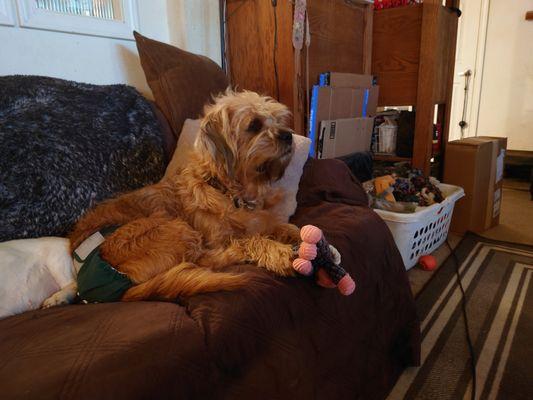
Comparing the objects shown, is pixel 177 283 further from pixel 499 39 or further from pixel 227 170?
pixel 499 39

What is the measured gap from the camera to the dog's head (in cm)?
129

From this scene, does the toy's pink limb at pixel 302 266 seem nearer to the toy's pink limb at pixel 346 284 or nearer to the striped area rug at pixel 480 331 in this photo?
the toy's pink limb at pixel 346 284

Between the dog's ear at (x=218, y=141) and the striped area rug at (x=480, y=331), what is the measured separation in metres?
1.02

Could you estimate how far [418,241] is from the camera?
220cm

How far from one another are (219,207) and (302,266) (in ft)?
1.32

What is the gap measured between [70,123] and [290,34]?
1202 millimetres

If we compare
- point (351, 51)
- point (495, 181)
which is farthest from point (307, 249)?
point (495, 181)

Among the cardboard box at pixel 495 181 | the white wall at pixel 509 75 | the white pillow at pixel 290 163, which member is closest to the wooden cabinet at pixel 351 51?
the cardboard box at pixel 495 181

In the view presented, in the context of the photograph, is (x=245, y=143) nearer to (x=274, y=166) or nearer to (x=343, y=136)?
(x=274, y=166)

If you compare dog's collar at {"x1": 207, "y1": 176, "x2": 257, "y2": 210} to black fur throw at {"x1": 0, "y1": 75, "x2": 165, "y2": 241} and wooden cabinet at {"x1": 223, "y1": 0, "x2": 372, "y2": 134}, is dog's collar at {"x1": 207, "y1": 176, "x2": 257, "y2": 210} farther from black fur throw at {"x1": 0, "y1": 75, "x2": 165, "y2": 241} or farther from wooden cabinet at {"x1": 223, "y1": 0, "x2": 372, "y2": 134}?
wooden cabinet at {"x1": 223, "y1": 0, "x2": 372, "y2": 134}

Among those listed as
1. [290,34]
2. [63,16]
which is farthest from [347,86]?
[63,16]

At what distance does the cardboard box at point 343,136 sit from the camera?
86.1 inches

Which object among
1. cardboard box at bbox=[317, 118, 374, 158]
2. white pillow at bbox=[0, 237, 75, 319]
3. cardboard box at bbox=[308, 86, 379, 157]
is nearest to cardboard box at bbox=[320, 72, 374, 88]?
cardboard box at bbox=[308, 86, 379, 157]

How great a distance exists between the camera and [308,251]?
1030 mm
